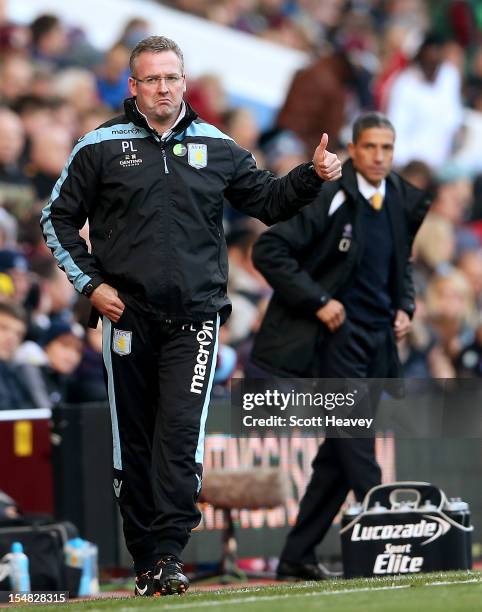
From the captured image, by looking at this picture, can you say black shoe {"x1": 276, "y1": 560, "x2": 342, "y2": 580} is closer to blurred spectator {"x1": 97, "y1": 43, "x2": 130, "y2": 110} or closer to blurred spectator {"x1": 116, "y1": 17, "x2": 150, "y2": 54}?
blurred spectator {"x1": 97, "y1": 43, "x2": 130, "y2": 110}

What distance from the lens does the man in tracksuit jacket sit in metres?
6.70

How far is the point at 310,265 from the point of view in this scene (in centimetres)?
862

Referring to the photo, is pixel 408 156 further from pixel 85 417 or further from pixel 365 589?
pixel 365 589

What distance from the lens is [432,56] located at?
1922 cm

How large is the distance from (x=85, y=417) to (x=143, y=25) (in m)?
6.58

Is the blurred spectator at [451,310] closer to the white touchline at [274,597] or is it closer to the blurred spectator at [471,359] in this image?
the blurred spectator at [471,359]

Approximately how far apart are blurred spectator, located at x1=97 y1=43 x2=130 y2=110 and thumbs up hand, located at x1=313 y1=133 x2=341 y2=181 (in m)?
7.94

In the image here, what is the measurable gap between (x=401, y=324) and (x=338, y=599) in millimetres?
3084

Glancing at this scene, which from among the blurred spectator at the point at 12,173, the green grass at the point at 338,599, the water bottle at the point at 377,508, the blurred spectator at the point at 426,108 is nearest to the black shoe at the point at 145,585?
the green grass at the point at 338,599

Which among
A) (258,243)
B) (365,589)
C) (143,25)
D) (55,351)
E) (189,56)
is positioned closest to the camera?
(365,589)

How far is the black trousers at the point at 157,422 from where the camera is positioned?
667 centimetres

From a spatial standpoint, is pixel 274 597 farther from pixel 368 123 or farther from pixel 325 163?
pixel 368 123

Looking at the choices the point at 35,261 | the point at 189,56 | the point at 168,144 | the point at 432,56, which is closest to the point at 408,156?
the point at 432,56

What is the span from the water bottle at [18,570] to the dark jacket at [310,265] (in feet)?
5.48
